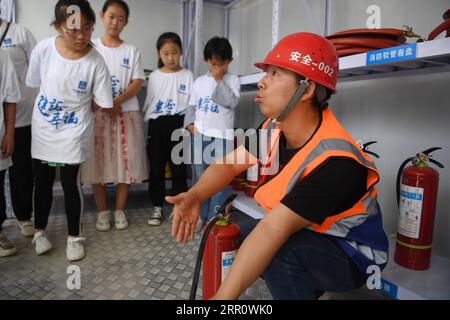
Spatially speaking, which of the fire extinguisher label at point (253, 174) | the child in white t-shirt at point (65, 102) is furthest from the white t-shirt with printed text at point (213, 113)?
the child in white t-shirt at point (65, 102)

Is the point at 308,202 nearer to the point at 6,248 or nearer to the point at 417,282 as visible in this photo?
the point at 417,282

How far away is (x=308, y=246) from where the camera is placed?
0.85 m

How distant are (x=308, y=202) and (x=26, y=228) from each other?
6.09 feet

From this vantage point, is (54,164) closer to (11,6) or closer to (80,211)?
(80,211)

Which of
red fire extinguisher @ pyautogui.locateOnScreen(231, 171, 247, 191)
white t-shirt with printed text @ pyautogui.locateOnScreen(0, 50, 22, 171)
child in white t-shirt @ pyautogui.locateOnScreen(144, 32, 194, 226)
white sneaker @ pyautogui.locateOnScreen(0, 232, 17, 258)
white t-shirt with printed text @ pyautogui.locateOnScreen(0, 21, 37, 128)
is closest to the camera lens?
white t-shirt with printed text @ pyautogui.locateOnScreen(0, 50, 22, 171)

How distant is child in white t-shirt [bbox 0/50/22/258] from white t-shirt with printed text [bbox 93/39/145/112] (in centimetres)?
60

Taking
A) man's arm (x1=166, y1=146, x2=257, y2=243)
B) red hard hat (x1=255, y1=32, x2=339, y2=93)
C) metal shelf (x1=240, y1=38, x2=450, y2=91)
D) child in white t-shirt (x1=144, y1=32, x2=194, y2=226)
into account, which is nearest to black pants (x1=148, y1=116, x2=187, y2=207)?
child in white t-shirt (x1=144, y1=32, x2=194, y2=226)

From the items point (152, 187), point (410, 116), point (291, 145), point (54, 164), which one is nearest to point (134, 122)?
point (152, 187)

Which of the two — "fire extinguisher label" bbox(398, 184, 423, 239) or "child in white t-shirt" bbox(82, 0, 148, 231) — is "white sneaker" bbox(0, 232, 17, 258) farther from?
"fire extinguisher label" bbox(398, 184, 423, 239)

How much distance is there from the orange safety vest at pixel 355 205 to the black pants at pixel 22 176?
1653mm

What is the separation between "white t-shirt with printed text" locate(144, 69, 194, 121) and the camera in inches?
→ 91.1

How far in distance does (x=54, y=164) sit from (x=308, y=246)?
134cm

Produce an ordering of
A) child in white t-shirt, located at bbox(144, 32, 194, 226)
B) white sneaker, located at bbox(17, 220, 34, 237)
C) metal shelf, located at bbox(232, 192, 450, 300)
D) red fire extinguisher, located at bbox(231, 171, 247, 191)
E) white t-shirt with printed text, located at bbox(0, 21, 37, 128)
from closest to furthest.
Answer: metal shelf, located at bbox(232, 192, 450, 300), white t-shirt with printed text, located at bbox(0, 21, 37, 128), white sneaker, located at bbox(17, 220, 34, 237), red fire extinguisher, located at bbox(231, 171, 247, 191), child in white t-shirt, located at bbox(144, 32, 194, 226)

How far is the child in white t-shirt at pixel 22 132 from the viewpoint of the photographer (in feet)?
6.03
